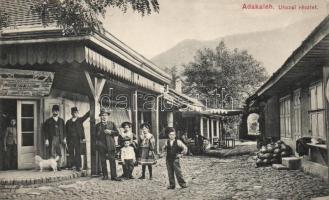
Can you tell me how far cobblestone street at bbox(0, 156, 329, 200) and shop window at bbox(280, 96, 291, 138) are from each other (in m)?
2.80

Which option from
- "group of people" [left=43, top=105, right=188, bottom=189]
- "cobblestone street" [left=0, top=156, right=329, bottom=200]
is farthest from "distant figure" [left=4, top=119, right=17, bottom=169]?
"cobblestone street" [left=0, top=156, right=329, bottom=200]

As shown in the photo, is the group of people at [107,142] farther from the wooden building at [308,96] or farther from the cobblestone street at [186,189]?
the wooden building at [308,96]

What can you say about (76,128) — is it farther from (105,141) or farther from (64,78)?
(64,78)

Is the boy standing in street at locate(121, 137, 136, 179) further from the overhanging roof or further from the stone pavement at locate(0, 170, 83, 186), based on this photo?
the overhanging roof

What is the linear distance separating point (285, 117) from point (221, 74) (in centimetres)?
283

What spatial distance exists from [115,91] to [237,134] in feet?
47.0

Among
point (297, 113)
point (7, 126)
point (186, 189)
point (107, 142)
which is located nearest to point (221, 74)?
point (297, 113)

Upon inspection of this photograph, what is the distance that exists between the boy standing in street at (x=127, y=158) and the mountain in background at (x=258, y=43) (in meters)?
1.26

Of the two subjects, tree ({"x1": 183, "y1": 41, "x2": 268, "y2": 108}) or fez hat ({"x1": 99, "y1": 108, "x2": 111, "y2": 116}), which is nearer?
fez hat ({"x1": 99, "y1": 108, "x2": 111, "y2": 116})

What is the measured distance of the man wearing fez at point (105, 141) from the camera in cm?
528

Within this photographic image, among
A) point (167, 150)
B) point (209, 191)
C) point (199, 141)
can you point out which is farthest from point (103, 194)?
point (199, 141)

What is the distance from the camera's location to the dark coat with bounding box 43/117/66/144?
18.5ft

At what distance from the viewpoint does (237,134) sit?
19750mm

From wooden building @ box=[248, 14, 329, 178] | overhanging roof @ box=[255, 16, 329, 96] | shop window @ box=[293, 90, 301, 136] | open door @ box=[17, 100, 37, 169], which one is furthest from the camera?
shop window @ box=[293, 90, 301, 136]
